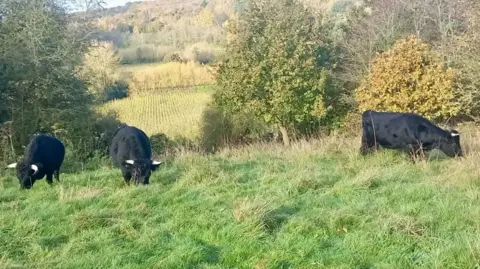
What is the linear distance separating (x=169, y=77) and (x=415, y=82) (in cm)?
4751

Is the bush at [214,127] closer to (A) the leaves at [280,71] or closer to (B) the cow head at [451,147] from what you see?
(A) the leaves at [280,71]

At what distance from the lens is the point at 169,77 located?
211 feet

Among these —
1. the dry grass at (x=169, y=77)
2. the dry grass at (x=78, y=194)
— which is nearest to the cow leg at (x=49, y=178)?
the dry grass at (x=78, y=194)

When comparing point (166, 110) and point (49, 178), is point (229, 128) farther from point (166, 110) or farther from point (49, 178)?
point (166, 110)

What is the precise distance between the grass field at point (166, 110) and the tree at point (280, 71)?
21.4ft

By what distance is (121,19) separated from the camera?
431ft

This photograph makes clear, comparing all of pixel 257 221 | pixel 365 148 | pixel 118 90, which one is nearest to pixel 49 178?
pixel 257 221

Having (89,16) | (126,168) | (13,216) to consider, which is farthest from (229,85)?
(13,216)

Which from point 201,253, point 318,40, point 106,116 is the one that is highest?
point 318,40

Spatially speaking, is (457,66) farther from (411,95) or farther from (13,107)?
(13,107)

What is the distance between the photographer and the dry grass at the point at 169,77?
2456 inches

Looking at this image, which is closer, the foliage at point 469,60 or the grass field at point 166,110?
the foliage at point 469,60

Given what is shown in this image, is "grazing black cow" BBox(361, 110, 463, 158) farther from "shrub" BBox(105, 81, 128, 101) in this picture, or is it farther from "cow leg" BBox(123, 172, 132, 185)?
"shrub" BBox(105, 81, 128, 101)

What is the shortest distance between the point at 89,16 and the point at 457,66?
55.0ft
